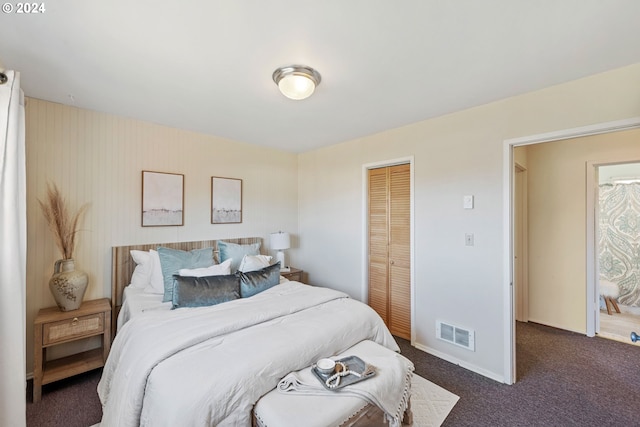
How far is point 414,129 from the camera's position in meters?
2.94

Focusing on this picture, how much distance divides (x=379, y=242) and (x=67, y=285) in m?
3.07

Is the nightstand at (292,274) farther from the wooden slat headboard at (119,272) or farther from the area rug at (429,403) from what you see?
the area rug at (429,403)

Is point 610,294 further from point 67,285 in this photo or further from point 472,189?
point 67,285

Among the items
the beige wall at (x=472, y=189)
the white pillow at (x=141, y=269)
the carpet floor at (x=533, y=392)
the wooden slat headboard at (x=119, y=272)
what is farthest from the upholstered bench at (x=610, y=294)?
the wooden slat headboard at (x=119, y=272)

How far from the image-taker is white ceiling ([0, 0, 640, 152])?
1308mm

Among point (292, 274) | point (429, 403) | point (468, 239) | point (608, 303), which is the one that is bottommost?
point (429, 403)

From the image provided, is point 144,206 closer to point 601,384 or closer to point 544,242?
point 601,384

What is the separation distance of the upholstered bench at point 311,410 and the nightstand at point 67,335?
181 cm

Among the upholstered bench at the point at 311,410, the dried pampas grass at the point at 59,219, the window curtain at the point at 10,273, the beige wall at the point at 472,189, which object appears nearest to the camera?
the upholstered bench at the point at 311,410

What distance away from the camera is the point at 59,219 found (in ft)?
7.58

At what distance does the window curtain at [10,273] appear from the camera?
1367 mm

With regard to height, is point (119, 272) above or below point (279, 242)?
below

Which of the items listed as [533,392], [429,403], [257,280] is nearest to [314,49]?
[257,280]

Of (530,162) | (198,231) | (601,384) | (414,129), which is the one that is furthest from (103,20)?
(530,162)
